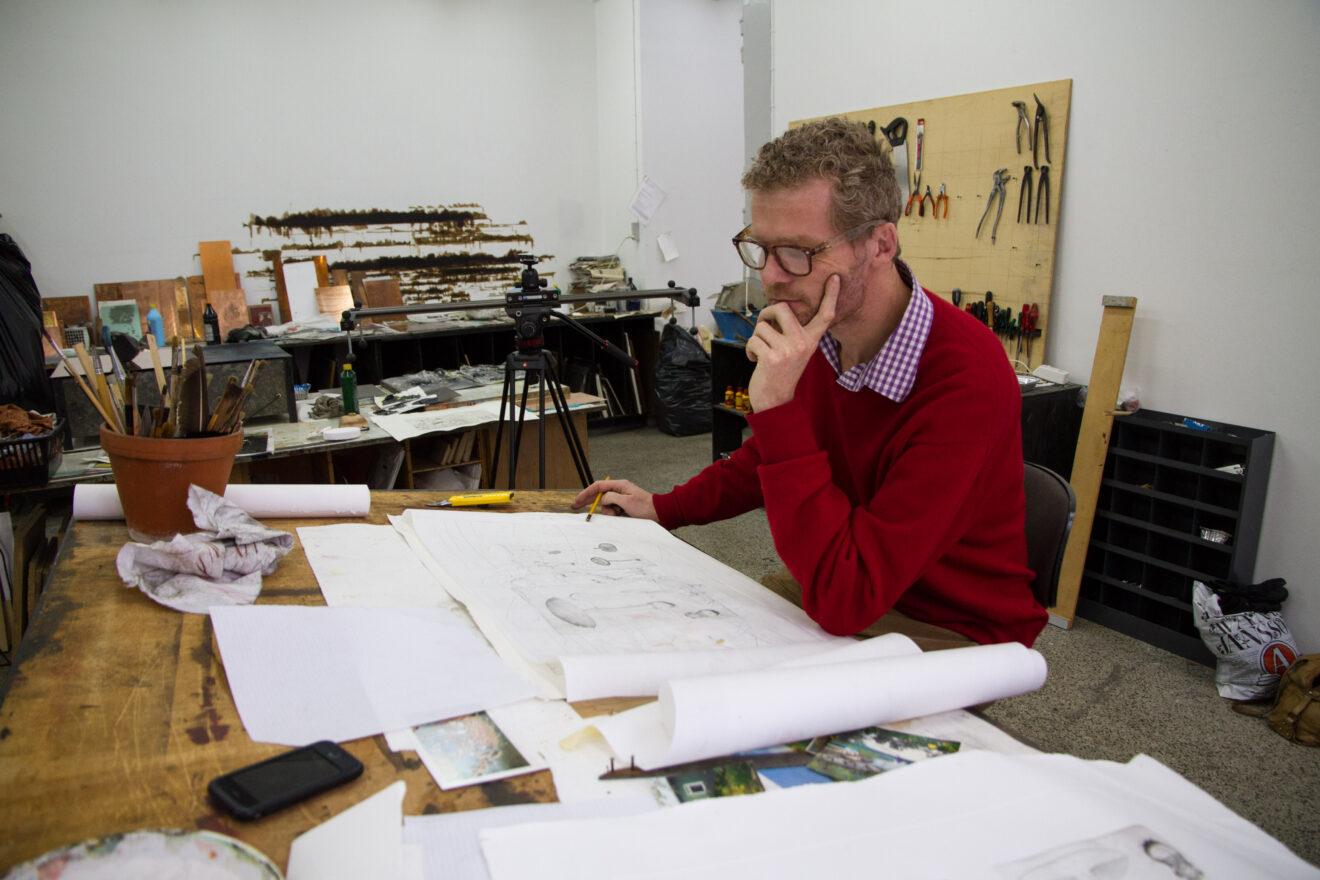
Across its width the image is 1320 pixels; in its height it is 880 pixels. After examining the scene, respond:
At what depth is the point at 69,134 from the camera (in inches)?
170

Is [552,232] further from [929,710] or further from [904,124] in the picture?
[929,710]

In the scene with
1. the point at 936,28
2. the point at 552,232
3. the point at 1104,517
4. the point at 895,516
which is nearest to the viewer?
the point at 895,516

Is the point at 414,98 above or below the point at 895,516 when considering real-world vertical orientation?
above

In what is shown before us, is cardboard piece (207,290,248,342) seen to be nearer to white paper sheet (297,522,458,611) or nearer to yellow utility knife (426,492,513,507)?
yellow utility knife (426,492,513,507)

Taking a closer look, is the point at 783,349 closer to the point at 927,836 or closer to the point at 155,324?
the point at 927,836

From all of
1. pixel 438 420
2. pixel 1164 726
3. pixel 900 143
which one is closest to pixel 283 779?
pixel 438 420

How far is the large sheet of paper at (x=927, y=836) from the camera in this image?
25.5 inches

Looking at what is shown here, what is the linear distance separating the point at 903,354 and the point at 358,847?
98 cm

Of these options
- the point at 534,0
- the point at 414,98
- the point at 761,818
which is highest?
the point at 534,0

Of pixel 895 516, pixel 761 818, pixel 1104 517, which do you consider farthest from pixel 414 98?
pixel 761 818

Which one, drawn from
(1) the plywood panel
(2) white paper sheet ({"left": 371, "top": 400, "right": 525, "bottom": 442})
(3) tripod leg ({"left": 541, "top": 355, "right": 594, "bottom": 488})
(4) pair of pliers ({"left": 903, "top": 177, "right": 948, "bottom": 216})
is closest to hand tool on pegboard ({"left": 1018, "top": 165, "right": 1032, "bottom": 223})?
(4) pair of pliers ({"left": 903, "top": 177, "right": 948, "bottom": 216})

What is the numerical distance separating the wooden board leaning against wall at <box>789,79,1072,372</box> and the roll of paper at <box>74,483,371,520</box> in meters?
2.51

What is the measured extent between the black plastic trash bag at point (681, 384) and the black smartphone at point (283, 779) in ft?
14.8

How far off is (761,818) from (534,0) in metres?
5.82
